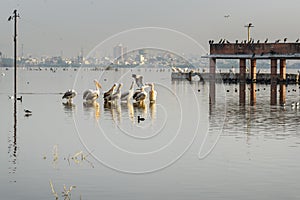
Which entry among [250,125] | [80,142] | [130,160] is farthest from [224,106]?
[130,160]

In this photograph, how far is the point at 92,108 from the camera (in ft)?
127

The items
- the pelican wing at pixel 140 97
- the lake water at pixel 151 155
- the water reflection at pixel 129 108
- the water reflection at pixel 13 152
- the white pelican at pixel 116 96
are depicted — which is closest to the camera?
the lake water at pixel 151 155

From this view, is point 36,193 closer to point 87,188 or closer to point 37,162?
point 87,188

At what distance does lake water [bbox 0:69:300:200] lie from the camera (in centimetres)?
1539

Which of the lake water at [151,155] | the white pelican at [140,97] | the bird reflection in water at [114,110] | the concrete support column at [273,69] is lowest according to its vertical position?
the lake water at [151,155]

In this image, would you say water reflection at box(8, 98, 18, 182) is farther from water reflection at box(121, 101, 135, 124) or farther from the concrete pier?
the concrete pier

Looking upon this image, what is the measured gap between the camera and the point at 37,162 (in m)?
18.8

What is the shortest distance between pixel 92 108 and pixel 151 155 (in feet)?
59.8

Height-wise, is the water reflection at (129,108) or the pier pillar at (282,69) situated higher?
the pier pillar at (282,69)

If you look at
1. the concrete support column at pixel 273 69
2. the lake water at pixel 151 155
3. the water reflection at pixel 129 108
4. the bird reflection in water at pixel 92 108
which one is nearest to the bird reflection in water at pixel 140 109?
the water reflection at pixel 129 108

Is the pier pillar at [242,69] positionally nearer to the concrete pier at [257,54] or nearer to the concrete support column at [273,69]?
the concrete pier at [257,54]

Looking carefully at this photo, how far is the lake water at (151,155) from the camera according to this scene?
1539cm

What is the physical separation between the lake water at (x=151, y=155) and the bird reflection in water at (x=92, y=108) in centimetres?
27

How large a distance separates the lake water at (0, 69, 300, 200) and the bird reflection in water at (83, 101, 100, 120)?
0.89ft
